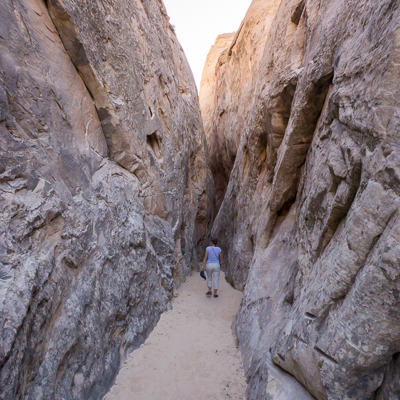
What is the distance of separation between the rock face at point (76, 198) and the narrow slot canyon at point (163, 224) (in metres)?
0.03

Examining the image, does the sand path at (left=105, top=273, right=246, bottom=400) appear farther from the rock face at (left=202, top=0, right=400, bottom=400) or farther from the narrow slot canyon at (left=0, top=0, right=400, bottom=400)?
the rock face at (left=202, top=0, right=400, bottom=400)

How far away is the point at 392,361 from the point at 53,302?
11.2 feet

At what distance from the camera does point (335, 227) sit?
3.27 m

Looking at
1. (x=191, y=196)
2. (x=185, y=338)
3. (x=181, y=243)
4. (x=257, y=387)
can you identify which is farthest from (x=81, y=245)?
(x=191, y=196)

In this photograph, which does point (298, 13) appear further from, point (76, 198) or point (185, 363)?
point (185, 363)

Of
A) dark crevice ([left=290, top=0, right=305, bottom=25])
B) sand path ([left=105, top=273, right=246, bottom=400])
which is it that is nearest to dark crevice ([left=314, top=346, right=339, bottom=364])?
sand path ([left=105, top=273, right=246, bottom=400])

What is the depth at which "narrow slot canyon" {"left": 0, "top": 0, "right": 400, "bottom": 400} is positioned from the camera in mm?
2352

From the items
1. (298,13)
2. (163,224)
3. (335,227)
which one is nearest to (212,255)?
(163,224)

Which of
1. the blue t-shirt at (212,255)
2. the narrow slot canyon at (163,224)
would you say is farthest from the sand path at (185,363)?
the blue t-shirt at (212,255)

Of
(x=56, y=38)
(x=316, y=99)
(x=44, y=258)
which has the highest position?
(x=56, y=38)

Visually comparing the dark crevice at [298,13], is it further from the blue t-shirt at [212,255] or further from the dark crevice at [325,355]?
the dark crevice at [325,355]

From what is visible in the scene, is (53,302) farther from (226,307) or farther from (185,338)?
(226,307)

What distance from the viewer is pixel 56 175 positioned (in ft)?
12.4

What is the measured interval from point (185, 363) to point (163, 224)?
377cm
